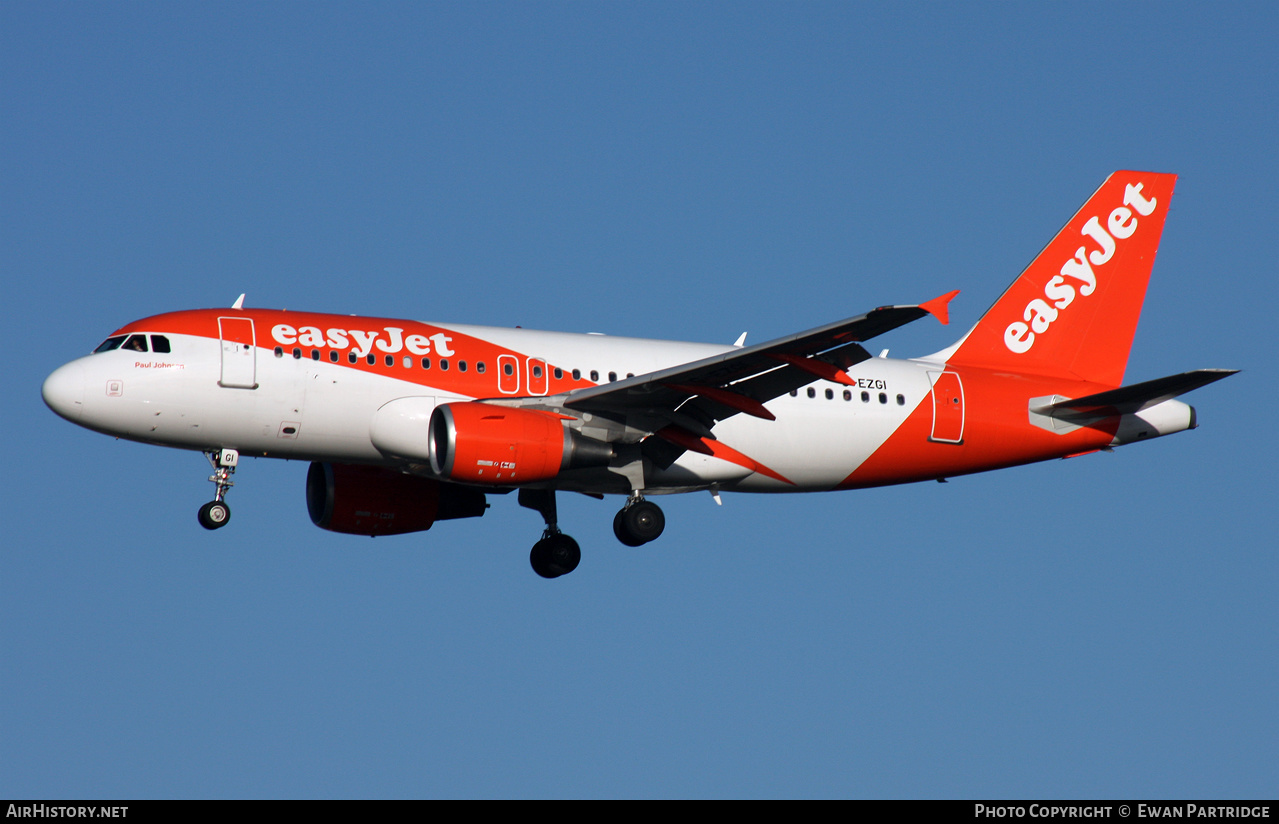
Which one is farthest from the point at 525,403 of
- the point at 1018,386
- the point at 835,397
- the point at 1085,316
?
the point at 1085,316

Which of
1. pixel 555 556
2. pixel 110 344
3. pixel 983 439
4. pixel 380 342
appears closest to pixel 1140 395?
pixel 983 439

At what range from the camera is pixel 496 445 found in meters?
28.7

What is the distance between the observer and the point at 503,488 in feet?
105

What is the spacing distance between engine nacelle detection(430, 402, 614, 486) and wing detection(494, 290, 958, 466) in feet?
2.94

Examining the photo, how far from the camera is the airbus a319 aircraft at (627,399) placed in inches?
1133

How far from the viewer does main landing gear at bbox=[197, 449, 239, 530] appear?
96.9 ft

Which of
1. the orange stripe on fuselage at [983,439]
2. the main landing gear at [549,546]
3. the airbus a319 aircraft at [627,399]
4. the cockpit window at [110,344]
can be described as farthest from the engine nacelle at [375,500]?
the orange stripe on fuselage at [983,439]

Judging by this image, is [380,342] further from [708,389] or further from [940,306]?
[940,306]

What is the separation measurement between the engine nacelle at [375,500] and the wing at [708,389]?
4.83 meters

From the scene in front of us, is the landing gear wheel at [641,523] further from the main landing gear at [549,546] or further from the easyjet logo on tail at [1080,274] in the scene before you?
the easyjet logo on tail at [1080,274]

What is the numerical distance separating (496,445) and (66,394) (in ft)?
26.6

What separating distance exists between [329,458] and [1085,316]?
17.9 meters
